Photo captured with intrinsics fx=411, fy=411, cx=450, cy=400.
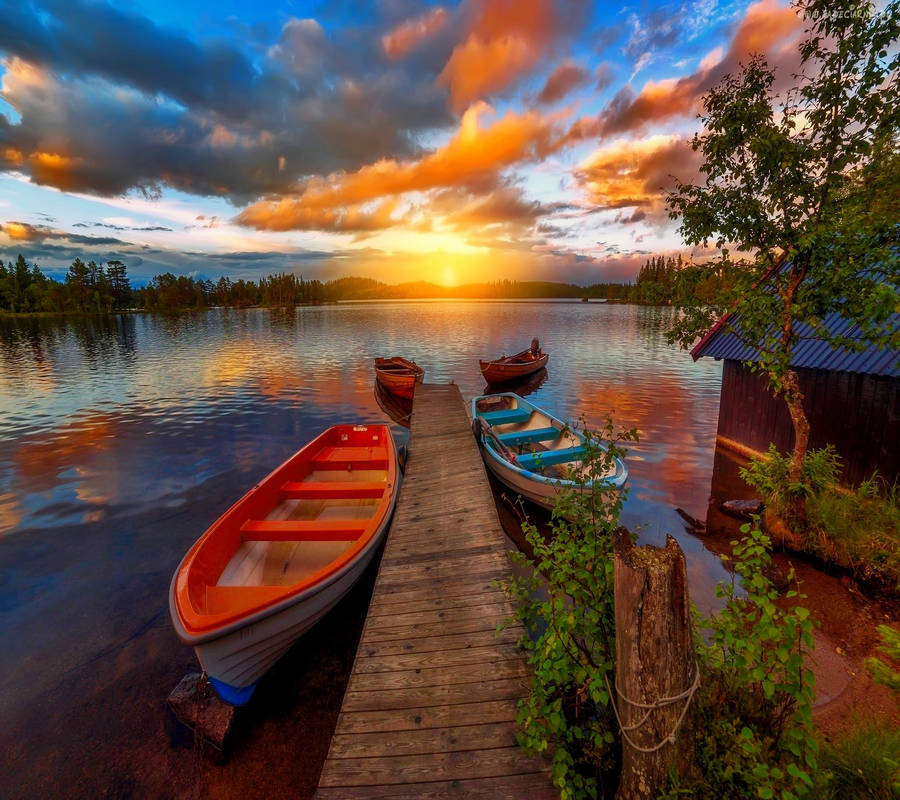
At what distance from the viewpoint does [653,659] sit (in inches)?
107

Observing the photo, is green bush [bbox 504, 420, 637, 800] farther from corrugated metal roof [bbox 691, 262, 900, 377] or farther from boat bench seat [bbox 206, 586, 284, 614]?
corrugated metal roof [bbox 691, 262, 900, 377]

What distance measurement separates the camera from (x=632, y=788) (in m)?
2.87

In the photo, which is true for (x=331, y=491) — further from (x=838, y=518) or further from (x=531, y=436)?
(x=838, y=518)

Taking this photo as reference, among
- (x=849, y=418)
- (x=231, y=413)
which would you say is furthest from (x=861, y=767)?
(x=231, y=413)

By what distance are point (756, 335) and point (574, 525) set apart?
21.3ft

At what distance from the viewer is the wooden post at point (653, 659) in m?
2.65

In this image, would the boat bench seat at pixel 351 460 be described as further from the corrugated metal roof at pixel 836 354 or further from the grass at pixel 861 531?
the grass at pixel 861 531

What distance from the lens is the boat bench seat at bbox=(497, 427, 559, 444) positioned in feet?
40.3

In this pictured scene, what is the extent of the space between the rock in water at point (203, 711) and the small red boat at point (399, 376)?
52.5 feet

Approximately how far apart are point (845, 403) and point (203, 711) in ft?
47.3

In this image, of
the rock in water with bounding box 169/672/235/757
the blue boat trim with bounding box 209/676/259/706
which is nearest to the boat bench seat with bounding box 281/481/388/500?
the rock in water with bounding box 169/672/235/757

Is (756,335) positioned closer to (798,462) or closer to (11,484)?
(798,462)

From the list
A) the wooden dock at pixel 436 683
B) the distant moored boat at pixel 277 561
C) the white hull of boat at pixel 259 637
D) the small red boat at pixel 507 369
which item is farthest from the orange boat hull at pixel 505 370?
the white hull of boat at pixel 259 637

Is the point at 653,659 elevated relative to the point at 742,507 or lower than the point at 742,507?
elevated
